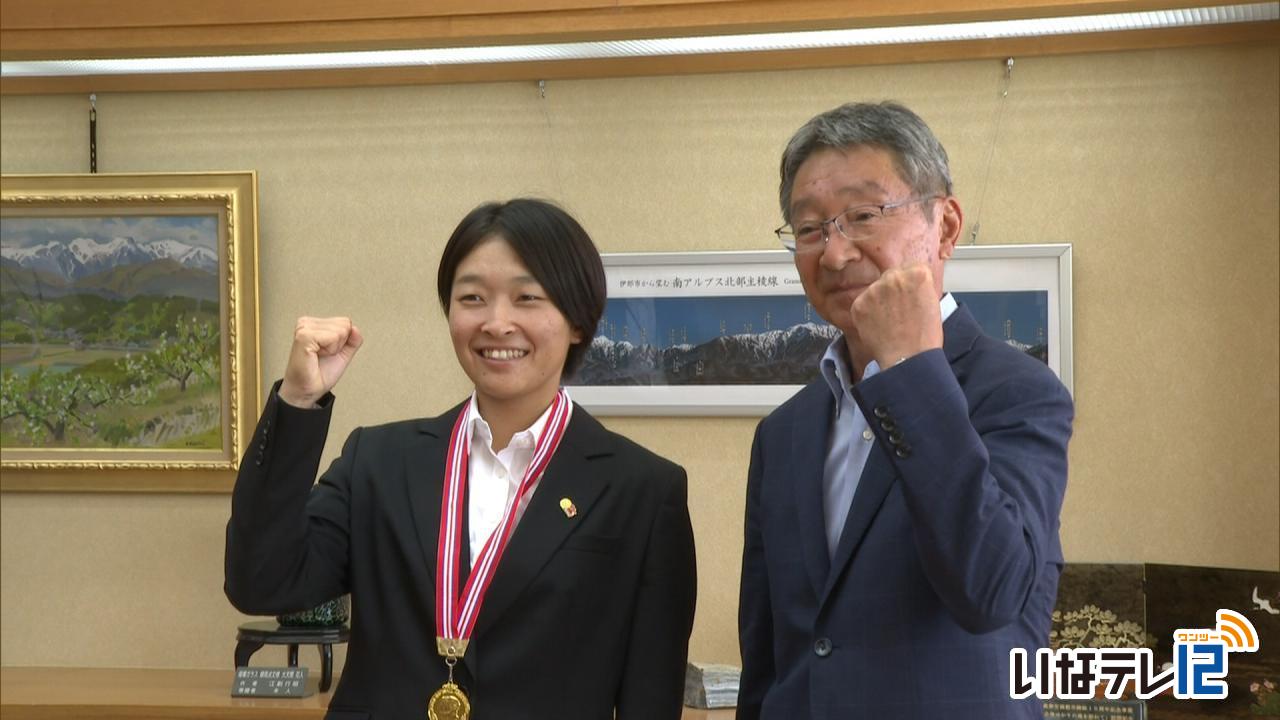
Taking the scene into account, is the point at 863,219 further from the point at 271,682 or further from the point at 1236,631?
the point at 271,682

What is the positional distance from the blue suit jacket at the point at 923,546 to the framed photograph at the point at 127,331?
291cm

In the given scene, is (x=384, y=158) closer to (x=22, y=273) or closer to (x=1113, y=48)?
(x=22, y=273)

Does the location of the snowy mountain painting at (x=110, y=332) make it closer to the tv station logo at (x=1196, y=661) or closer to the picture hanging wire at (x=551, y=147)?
the picture hanging wire at (x=551, y=147)

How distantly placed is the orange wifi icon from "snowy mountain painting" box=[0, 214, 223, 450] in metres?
3.22

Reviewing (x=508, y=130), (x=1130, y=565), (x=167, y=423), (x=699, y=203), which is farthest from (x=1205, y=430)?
(x=167, y=423)

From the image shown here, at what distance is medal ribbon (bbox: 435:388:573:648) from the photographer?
2.05 meters

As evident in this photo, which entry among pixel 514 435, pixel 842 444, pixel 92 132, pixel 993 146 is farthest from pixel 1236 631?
pixel 92 132

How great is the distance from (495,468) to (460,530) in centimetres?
14

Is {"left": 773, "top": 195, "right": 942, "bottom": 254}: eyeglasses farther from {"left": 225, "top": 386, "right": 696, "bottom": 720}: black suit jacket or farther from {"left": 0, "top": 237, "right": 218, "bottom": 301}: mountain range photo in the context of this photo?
{"left": 0, "top": 237, "right": 218, "bottom": 301}: mountain range photo

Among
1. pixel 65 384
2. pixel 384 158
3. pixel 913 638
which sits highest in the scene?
pixel 384 158

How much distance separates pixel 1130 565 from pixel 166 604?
10.4 ft

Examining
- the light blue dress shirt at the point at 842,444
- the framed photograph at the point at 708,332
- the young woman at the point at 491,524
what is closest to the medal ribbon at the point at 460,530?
the young woman at the point at 491,524

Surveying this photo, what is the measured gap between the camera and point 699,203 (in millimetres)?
4340

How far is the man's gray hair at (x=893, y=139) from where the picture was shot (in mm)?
1830
